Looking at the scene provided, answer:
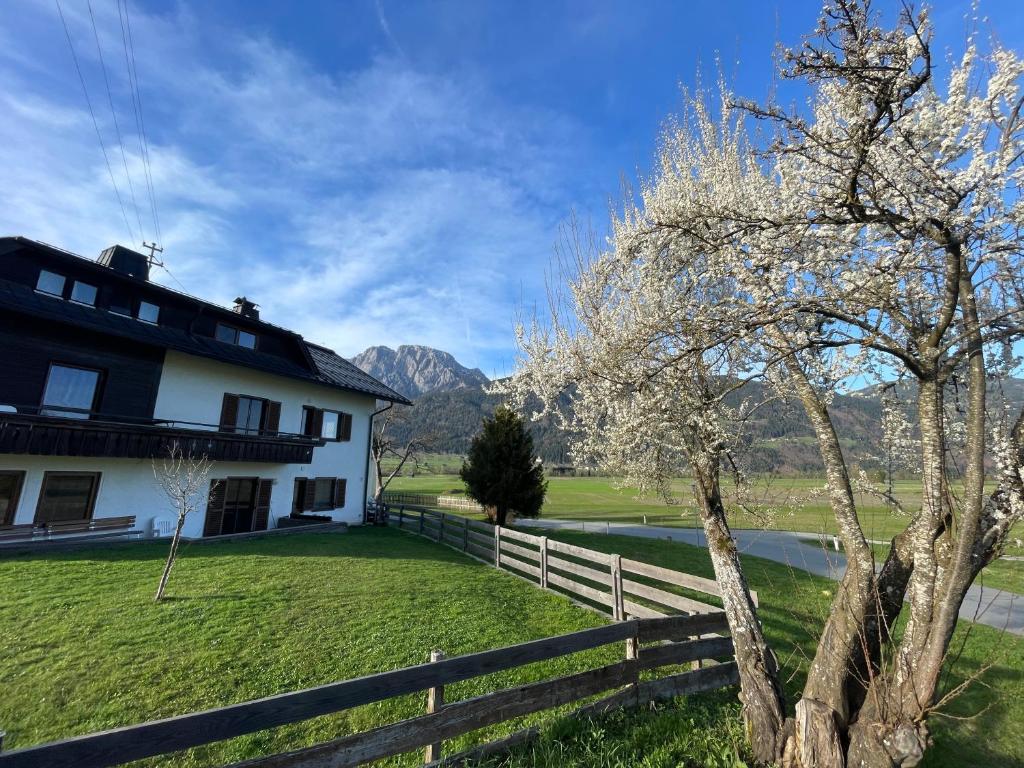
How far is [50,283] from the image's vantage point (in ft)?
47.3

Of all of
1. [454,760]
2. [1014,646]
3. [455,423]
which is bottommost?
[1014,646]

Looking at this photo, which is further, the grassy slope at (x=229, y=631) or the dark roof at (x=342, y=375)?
the dark roof at (x=342, y=375)

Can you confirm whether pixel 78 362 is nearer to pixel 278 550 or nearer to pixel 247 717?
pixel 278 550

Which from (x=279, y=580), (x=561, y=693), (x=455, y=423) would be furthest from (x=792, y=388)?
(x=455, y=423)

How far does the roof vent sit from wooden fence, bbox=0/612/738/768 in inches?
864

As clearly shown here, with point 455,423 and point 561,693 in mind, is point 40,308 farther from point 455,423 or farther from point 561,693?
point 455,423

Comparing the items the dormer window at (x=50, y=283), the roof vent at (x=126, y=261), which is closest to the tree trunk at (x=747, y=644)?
the dormer window at (x=50, y=283)

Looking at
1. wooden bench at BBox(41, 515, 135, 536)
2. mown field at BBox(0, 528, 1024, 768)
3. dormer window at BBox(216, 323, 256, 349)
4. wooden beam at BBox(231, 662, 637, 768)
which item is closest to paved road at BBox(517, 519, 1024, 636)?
mown field at BBox(0, 528, 1024, 768)

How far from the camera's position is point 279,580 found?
33.3 feet

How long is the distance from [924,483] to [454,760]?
4.89 m

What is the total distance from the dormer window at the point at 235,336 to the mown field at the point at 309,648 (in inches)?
385

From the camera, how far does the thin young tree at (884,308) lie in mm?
3586

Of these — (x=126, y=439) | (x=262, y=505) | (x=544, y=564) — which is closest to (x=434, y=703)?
(x=544, y=564)

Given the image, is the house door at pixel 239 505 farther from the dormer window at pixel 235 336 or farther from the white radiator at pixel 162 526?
the dormer window at pixel 235 336
